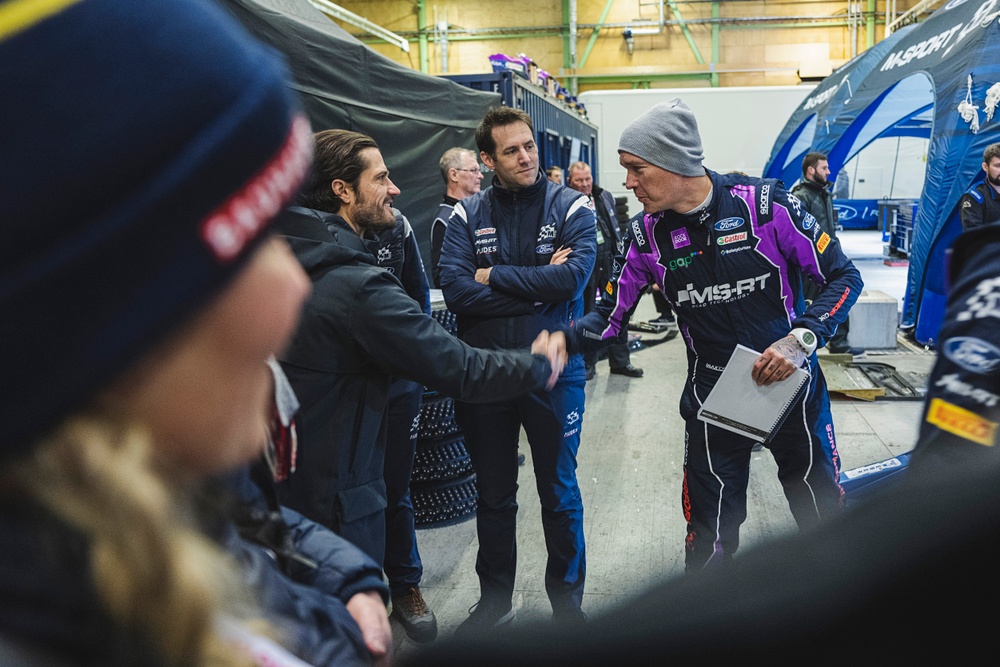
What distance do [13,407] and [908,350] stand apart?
27.2 feet

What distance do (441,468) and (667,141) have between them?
208 centimetres

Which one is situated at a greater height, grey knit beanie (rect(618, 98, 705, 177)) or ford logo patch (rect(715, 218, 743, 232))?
grey knit beanie (rect(618, 98, 705, 177))

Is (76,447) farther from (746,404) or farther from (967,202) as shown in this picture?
(967,202)

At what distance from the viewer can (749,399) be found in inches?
105

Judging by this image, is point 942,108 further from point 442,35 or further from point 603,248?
point 442,35

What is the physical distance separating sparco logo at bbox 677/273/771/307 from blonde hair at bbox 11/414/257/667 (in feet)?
8.34

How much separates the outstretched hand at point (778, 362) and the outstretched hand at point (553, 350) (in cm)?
71

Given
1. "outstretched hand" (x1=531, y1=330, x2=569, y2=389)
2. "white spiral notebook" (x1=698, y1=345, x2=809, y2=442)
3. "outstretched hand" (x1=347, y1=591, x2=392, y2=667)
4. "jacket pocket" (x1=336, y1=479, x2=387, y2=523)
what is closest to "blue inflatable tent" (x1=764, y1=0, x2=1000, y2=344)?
"white spiral notebook" (x1=698, y1=345, x2=809, y2=442)

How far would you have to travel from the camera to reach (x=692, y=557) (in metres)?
2.94

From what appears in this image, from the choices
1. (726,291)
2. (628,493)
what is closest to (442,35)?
(628,493)

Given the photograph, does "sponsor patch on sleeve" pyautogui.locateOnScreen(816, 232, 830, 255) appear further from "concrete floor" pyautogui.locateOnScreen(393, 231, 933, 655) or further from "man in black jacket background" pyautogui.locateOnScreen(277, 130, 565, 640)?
"man in black jacket background" pyautogui.locateOnScreen(277, 130, 565, 640)

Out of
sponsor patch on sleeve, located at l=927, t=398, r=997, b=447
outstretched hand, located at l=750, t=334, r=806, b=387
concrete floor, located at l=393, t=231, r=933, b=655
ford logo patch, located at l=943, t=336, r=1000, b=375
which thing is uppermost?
ford logo patch, located at l=943, t=336, r=1000, b=375

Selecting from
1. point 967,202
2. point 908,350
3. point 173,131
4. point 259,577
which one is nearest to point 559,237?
point 259,577

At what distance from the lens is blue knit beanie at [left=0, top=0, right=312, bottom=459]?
42 centimetres
